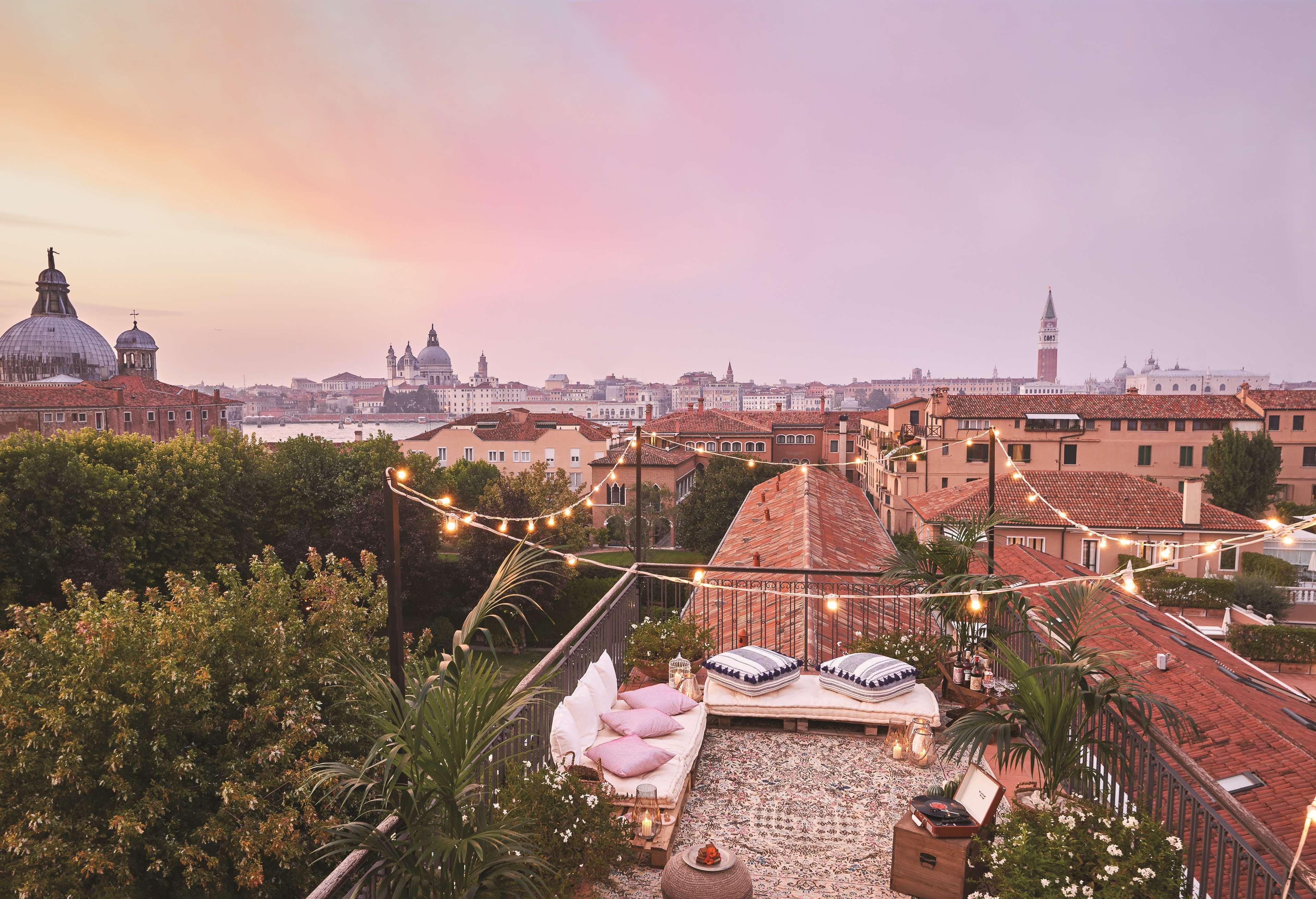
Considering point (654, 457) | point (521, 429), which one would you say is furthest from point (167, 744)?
point (521, 429)

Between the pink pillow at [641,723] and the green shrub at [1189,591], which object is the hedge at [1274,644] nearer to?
the green shrub at [1189,591]

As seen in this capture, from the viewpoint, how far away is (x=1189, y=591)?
83.2 ft

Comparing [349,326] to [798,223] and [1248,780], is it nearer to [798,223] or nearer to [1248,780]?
[798,223]

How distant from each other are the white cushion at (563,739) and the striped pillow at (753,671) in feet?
5.86

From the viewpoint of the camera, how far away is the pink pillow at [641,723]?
491 centimetres

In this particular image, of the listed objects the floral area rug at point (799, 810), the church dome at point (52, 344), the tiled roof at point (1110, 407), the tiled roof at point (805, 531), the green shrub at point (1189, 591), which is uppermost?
the church dome at point (52, 344)

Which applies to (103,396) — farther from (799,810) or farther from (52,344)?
(799,810)

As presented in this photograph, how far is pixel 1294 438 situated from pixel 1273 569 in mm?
21901

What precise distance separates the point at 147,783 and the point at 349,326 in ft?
613

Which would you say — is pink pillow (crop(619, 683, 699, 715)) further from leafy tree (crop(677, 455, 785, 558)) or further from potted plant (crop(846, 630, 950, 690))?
leafy tree (crop(677, 455, 785, 558))

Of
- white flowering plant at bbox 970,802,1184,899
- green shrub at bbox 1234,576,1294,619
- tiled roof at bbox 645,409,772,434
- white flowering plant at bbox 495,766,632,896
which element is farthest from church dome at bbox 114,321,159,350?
white flowering plant at bbox 970,802,1184,899

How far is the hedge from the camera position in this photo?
21.1 metres

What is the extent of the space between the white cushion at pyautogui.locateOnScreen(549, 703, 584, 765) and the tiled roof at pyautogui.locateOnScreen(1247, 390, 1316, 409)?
Result: 5256 cm

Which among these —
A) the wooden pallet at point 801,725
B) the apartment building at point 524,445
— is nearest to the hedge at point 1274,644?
the wooden pallet at point 801,725
